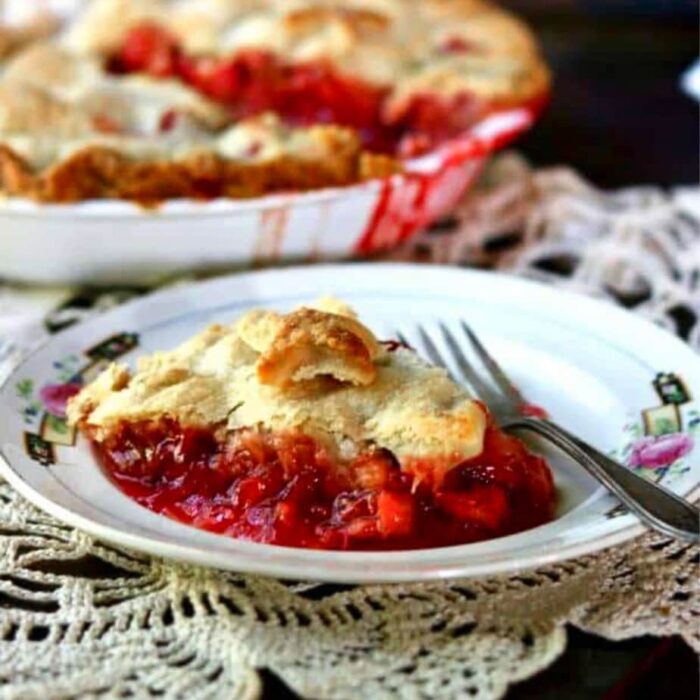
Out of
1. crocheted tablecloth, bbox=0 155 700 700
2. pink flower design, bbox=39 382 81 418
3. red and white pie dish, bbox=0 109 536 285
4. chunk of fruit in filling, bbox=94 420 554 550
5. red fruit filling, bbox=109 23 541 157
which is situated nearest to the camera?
crocheted tablecloth, bbox=0 155 700 700

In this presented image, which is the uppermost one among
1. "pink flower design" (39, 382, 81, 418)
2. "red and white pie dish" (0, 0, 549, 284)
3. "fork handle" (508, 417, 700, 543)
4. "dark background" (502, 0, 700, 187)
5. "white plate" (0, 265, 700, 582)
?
"fork handle" (508, 417, 700, 543)

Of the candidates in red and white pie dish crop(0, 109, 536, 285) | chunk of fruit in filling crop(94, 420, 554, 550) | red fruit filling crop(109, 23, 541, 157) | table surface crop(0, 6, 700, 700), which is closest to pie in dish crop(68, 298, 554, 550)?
chunk of fruit in filling crop(94, 420, 554, 550)

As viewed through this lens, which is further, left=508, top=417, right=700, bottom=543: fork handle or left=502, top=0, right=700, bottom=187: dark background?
left=502, top=0, right=700, bottom=187: dark background

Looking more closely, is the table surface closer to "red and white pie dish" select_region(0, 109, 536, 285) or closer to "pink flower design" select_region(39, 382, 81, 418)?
"red and white pie dish" select_region(0, 109, 536, 285)

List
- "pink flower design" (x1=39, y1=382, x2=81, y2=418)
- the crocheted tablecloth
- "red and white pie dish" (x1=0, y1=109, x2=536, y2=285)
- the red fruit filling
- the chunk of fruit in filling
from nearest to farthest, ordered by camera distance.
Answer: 1. the crocheted tablecloth
2. the chunk of fruit in filling
3. "pink flower design" (x1=39, y1=382, x2=81, y2=418)
4. "red and white pie dish" (x1=0, y1=109, x2=536, y2=285)
5. the red fruit filling

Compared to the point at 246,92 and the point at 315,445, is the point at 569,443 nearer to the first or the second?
the point at 315,445

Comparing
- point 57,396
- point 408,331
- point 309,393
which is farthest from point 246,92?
point 309,393

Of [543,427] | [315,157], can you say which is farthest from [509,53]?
[543,427]
